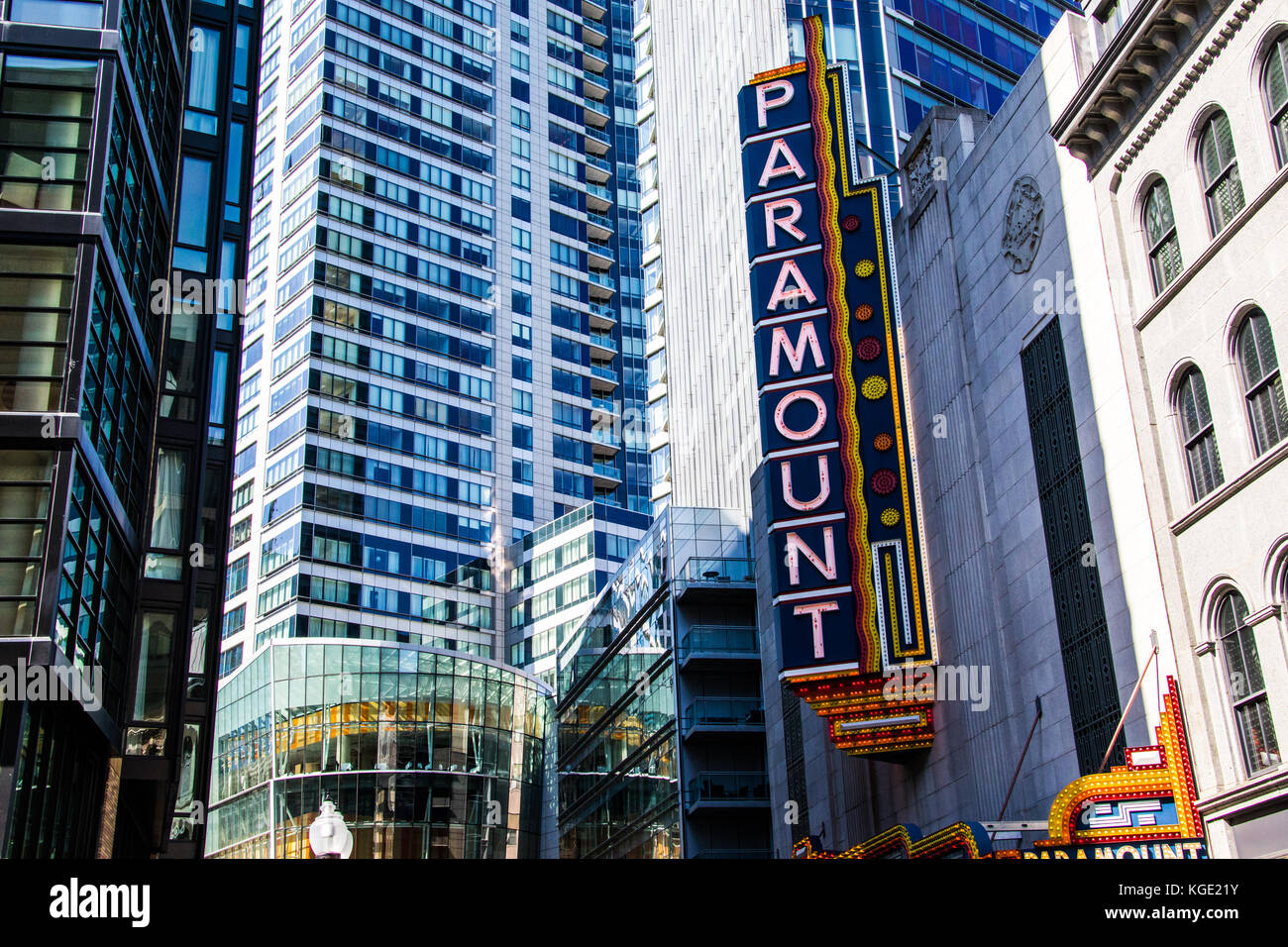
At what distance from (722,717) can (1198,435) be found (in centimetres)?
3978

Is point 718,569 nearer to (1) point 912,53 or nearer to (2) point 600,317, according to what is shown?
(1) point 912,53

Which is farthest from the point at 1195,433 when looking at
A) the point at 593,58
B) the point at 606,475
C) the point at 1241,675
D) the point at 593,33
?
the point at 593,33

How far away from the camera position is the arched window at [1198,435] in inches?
997

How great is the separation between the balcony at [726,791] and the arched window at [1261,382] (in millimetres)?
41581

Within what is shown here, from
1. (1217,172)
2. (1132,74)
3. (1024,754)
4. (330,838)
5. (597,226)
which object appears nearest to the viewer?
(330,838)

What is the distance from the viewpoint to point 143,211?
103 feet

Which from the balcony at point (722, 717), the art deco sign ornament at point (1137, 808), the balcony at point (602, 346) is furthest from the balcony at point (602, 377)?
the art deco sign ornament at point (1137, 808)

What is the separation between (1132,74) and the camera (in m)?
27.9

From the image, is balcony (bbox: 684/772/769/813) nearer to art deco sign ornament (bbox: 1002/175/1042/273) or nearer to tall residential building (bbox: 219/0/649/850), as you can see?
art deco sign ornament (bbox: 1002/175/1042/273)

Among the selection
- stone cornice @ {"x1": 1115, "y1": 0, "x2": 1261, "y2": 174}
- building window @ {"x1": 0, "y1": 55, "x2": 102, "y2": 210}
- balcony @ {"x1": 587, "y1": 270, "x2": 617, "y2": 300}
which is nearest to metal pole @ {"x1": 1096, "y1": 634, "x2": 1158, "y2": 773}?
stone cornice @ {"x1": 1115, "y1": 0, "x2": 1261, "y2": 174}

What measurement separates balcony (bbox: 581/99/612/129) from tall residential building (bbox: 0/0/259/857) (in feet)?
360

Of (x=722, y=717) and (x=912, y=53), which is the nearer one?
(x=912, y=53)

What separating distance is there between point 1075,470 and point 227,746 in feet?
244
